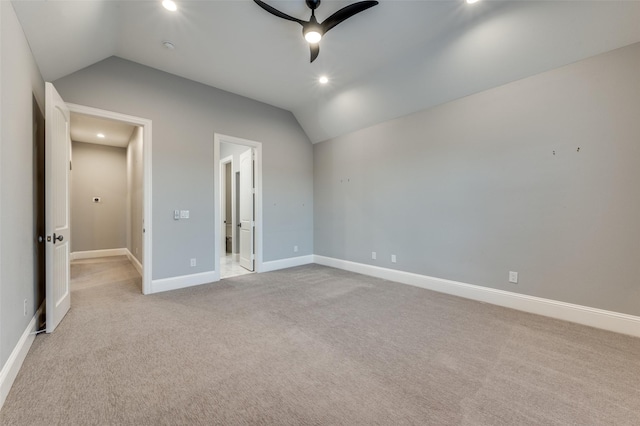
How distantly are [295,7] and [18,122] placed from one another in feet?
8.33

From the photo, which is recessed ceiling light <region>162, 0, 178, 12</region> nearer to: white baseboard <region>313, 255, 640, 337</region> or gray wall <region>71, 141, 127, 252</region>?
white baseboard <region>313, 255, 640, 337</region>

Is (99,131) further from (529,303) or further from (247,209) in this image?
(529,303)

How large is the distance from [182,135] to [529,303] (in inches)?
201

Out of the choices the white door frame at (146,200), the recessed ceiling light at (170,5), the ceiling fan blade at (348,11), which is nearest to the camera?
the ceiling fan blade at (348,11)

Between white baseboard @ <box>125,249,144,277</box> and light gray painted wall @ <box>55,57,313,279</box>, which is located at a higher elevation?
light gray painted wall @ <box>55,57,313,279</box>

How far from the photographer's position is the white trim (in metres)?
3.66

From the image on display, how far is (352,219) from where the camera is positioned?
4.97m

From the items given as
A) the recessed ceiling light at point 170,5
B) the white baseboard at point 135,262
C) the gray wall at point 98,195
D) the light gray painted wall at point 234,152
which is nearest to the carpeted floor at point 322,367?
the white baseboard at point 135,262

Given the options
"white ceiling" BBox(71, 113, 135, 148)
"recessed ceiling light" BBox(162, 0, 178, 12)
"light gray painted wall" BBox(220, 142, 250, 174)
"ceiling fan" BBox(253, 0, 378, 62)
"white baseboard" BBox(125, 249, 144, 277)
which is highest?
"recessed ceiling light" BBox(162, 0, 178, 12)

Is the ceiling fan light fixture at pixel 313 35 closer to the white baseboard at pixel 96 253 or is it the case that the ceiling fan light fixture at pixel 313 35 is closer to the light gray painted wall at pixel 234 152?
the light gray painted wall at pixel 234 152

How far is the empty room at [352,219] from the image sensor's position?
1710mm

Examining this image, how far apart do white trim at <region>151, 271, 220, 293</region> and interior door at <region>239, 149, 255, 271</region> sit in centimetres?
94

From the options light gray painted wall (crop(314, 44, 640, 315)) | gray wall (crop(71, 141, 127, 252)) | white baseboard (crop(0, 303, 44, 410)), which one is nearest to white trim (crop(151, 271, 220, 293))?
white baseboard (crop(0, 303, 44, 410))

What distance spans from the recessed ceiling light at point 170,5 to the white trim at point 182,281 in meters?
3.29
